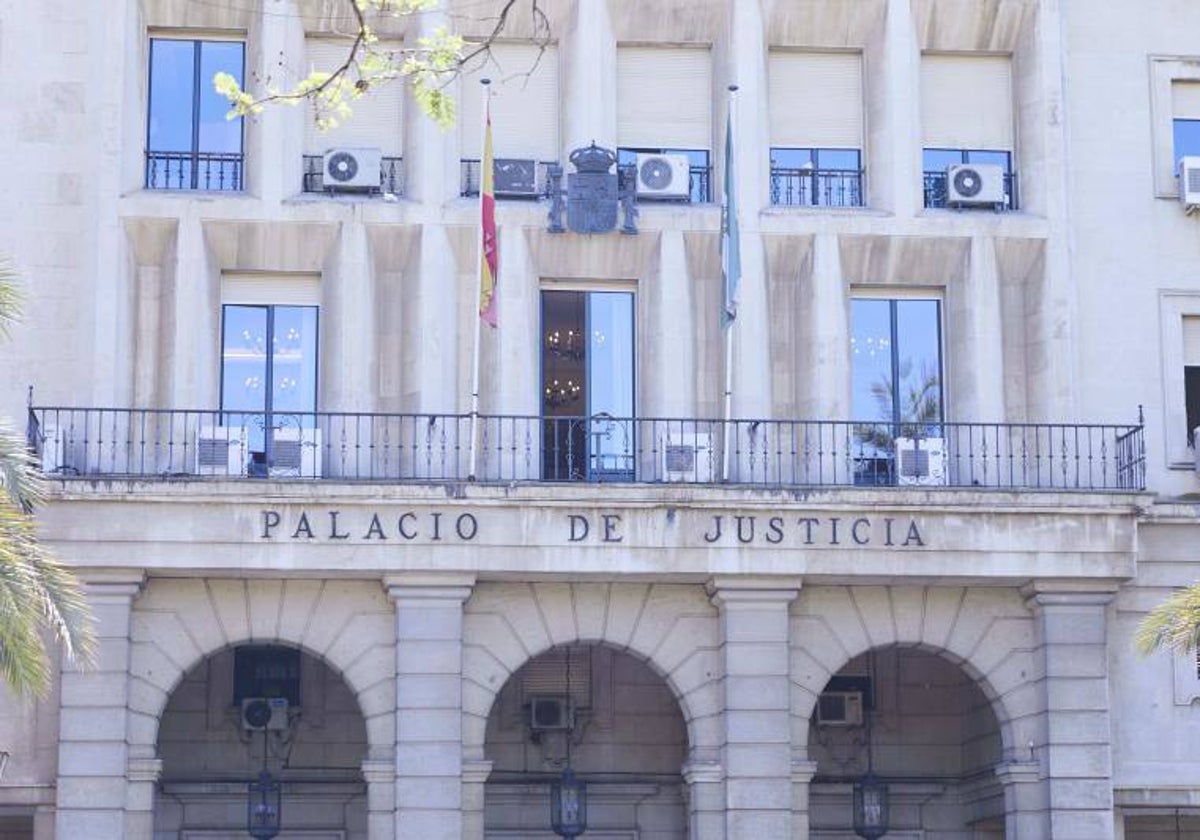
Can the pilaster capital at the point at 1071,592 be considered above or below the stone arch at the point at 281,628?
above

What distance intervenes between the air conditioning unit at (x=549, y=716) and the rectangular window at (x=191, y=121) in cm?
816

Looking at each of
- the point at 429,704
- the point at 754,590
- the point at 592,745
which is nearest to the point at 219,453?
the point at 429,704

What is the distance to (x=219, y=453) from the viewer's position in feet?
105

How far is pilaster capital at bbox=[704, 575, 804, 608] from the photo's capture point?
104 ft

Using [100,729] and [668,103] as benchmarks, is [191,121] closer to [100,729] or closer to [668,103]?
[668,103]

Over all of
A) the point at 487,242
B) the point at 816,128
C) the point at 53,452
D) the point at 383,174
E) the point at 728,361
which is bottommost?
the point at 53,452

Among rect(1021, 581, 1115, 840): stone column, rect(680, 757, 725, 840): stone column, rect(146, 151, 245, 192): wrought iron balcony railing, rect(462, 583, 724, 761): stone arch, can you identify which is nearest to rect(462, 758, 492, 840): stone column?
rect(462, 583, 724, 761): stone arch

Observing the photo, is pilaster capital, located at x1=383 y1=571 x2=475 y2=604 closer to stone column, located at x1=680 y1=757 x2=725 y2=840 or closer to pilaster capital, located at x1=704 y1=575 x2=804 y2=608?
pilaster capital, located at x1=704 y1=575 x2=804 y2=608

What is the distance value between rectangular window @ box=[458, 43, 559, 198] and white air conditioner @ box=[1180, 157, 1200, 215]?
8.56 meters

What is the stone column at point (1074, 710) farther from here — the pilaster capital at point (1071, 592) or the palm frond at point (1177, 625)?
the palm frond at point (1177, 625)

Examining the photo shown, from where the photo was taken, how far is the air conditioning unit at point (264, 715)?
1336 inches

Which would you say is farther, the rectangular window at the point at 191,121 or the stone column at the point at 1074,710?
the rectangular window at the point at 191,121

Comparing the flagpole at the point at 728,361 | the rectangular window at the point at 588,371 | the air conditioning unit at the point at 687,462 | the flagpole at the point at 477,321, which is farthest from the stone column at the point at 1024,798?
the flagpole at the point at 477,321

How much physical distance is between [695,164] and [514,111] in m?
2.57
